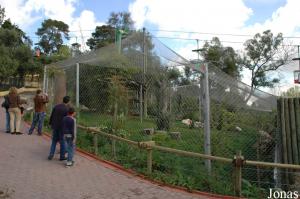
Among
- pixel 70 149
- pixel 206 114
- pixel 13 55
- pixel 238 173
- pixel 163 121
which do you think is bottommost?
pixel 238 173

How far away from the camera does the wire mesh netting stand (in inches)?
318

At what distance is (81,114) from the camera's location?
1380 cm

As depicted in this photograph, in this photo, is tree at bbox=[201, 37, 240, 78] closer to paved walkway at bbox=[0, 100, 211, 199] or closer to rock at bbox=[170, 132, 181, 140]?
rock at bbox=[170, 132, 181, 140]

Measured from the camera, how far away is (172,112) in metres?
12.3

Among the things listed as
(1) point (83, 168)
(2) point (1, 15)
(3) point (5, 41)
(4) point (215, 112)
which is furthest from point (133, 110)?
(2) point (1, 15)

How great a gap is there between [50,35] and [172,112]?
5510 centimetres

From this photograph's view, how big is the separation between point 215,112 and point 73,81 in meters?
5.94

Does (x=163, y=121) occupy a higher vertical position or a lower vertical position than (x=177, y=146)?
higher

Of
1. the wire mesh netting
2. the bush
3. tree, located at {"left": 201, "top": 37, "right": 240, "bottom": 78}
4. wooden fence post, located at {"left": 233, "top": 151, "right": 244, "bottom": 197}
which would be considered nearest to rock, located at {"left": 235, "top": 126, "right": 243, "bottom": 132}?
the wire mesh netting

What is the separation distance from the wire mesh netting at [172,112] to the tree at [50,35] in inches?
1981

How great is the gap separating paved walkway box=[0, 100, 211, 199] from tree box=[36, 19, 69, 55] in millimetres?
55511

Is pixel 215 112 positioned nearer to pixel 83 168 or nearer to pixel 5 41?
pixel 83 168

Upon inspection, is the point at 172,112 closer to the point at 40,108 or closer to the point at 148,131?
the point at 148,131

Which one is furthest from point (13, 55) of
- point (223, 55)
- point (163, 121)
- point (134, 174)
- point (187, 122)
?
point (134, 174)
